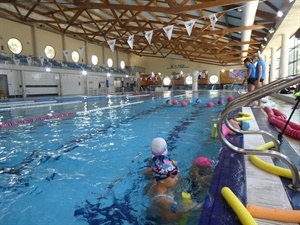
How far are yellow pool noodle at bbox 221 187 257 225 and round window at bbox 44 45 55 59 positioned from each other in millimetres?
20662

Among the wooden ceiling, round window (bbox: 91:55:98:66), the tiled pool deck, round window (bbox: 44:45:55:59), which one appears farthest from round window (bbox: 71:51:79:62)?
the tiled pool deck

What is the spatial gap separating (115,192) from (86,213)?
446 millimetres

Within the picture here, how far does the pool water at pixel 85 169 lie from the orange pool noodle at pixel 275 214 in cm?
45

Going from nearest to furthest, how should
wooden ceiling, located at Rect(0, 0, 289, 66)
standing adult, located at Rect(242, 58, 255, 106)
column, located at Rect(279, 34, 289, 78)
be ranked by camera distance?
standing adult, located at Rect(242, 58, 255, 106) < wooden ceiling, located at Rect(0, 0, 289, 66) < column, located at Rect(279, 34, 289, 78)

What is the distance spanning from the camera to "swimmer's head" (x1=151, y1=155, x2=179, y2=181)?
2.12 metres

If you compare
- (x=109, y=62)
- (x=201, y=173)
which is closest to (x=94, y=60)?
(x=109, y=62)

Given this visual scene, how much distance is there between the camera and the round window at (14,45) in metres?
16.3

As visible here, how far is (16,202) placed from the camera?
2.32 metres

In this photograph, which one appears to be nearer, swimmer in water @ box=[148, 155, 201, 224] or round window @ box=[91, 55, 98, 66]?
swimmer in water @ box=[148, 155, 201, 224]

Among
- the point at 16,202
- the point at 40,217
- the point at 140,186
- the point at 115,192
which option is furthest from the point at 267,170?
the point at 16,202

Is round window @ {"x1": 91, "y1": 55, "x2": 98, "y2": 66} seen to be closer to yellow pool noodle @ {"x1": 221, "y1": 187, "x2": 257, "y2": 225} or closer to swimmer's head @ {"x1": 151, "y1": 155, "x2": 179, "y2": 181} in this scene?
swimmer's head @ {"x1": 151, "y1": 155, "x2": 179, "y2": 181}

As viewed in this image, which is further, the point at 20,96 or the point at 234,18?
the point at 20,96

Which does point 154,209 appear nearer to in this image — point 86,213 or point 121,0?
point 86,213

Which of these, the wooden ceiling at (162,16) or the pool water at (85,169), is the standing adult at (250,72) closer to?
the pool water at (85,169)
